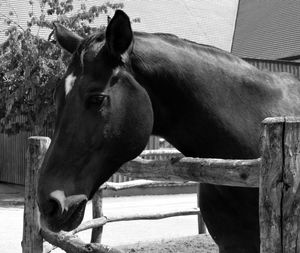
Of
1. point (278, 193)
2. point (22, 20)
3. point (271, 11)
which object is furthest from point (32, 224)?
point (271, 11)

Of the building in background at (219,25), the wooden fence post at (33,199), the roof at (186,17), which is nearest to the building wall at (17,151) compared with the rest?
the building in background at (219,25)

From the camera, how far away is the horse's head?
220 cm

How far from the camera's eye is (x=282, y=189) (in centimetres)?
191

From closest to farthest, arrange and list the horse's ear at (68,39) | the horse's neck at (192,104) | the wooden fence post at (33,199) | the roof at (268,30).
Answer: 1. the horse's neck at (192,104)
2. the horse's ear at (68,39)
3. the wooden fence post at (33,199)
4. the roof at (268,30)

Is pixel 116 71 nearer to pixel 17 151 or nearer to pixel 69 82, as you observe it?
pixel 69 82

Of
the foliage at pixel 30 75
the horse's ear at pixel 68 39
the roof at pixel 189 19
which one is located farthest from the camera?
the roof at pixel 189 19

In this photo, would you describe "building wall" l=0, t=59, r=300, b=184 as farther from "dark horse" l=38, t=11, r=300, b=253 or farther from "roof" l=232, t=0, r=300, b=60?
"dark horse" l=38, t=11, r=300, b=253

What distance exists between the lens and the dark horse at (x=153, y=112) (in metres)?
2.26

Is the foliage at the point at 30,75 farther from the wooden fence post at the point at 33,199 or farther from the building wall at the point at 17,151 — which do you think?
the wooden fence post at the point at 33,199

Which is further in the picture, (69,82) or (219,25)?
(219,25)

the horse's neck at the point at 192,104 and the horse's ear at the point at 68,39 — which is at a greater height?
the horse's ear at the point at 68,39

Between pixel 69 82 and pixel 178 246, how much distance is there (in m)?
4.68

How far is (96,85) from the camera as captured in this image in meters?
2.34

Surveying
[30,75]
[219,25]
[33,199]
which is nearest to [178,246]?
[33,199]
